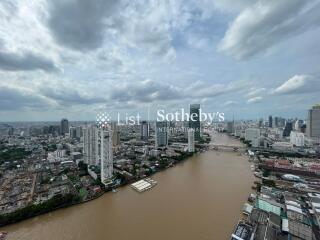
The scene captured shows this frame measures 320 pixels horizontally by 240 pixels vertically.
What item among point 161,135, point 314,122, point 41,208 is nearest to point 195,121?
point 161,135

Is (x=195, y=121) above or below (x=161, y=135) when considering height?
above

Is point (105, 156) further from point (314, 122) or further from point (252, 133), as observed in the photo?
point (314, 122)

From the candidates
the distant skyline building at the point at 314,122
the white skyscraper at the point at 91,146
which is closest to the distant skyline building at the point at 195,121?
the distant skyline building at the point at 314,122

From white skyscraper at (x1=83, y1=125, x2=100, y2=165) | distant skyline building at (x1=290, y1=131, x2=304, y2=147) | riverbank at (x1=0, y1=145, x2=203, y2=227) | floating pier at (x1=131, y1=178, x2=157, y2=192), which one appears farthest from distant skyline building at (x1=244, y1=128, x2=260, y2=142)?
riverbank at (x1=0, y1=145, x2=203, y2=227)

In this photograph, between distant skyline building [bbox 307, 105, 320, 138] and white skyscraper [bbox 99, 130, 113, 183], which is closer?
white skyscraper [bbox 99, 130, 113, 183]

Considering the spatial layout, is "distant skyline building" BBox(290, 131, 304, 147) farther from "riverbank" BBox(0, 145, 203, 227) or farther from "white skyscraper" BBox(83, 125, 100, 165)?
"riverbank" BBox(0, 145, 203, 227)

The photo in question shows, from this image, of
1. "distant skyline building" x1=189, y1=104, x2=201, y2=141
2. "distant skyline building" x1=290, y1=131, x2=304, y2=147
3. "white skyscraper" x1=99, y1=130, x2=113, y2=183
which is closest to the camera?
"white skyscraper" x1=99, y1=130, x2=113, y2=183
